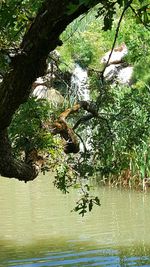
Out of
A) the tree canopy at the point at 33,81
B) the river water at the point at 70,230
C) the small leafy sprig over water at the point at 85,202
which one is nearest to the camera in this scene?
the tree canopy at the point at 33,81

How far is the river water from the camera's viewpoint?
6.27 metres

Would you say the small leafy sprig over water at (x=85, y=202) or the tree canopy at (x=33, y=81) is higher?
the tree canopy at (x=33, y=81)

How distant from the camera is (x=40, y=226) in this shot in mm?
8008

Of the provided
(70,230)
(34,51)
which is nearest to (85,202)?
(34,51)

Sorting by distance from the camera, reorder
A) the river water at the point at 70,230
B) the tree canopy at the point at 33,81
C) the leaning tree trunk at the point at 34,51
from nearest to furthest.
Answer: the tree canopy at the point at 33,81 → the leaning tree trunk at the point at 34,51 → the river water at the point at 70,230

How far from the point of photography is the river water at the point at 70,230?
6274 millimetres

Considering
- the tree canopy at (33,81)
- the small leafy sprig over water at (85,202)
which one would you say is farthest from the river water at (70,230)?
the small leafy sprig over water at (85,202)

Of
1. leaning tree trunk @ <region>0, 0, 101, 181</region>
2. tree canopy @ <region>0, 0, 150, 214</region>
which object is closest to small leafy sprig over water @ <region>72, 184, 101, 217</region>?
tree canopy @ <region>0, 0, 150, 214</region>

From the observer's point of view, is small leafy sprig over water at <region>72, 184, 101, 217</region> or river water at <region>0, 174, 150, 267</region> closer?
small leafy sprig over water at <region>72, 184, 101, 217</region>

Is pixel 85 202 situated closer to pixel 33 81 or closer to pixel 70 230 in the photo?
pixel 33 81

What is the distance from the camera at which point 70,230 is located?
775cm

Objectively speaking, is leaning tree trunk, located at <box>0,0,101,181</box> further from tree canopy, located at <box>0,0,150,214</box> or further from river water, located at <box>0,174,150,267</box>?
river water, located at <box>0,174,150,267</box>

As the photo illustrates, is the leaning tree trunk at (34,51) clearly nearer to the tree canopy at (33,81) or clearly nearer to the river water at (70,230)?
the tree canopy at (33,81)

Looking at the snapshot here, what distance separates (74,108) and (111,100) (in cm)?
55
